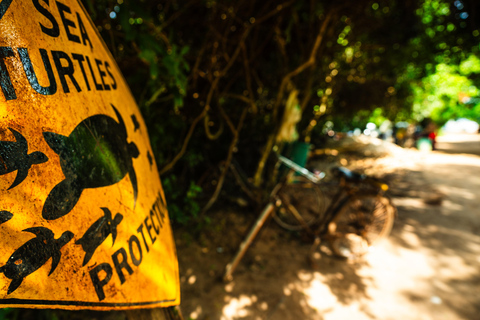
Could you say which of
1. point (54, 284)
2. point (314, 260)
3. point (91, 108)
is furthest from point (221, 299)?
point (91, 108)

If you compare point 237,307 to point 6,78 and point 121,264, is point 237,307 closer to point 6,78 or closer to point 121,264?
point 121,264

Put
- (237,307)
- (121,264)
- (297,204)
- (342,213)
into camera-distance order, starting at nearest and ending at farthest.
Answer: (121,264), (237,307), (342,213), (297,204)

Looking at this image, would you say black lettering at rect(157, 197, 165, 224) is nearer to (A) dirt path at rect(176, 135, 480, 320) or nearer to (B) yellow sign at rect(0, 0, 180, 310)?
(B) yellow sign at rect(0, 0, 180, 310)

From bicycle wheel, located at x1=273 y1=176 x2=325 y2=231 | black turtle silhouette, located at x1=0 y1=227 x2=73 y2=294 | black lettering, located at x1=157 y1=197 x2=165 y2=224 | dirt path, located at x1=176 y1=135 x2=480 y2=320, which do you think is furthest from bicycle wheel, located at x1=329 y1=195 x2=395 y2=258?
black turtle silhouette, located at x1=0 y1=227 x2=73 y2=294

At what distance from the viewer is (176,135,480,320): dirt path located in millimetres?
2670

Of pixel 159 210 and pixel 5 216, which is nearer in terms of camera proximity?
pixel 5 216

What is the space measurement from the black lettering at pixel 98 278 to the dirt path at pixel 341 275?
7.41ft

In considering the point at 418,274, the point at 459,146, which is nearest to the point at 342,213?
the point at 418,274

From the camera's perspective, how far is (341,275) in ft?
10.6

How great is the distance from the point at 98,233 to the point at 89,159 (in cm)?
24

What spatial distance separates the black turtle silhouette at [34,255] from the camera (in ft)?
1.81

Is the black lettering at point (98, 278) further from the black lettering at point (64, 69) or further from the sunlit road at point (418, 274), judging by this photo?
the sunlit road at point (418, 274)

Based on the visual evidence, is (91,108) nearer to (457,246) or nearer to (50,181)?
(50,181)

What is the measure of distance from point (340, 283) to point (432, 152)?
12527mm
